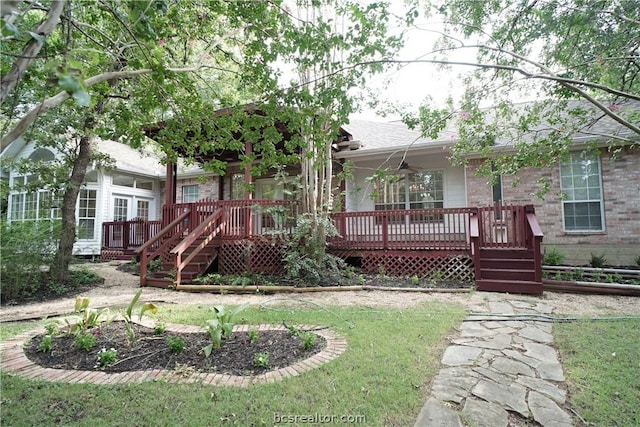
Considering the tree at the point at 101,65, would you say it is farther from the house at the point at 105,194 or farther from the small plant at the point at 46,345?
the house at the point at 105,194

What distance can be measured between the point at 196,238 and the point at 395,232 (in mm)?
5105

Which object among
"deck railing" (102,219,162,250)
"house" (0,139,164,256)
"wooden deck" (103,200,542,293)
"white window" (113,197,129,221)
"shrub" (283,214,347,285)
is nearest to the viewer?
"wooden deck" (103,200,542,293)

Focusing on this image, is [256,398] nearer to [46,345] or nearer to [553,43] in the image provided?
[46,345]

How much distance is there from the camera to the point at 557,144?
543 centimetres

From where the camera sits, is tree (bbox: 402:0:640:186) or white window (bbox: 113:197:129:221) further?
white window (bbox: 113:197:129:221)

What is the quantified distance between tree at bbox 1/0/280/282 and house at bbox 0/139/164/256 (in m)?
5.23

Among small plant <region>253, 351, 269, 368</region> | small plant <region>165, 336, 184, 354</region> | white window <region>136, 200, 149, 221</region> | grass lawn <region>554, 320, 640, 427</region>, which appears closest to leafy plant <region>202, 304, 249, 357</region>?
small plant <region>165, 336, 184, 354</region>

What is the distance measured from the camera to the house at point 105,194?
44.2 feet

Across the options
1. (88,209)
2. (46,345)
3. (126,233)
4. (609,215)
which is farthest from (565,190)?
(88,209)

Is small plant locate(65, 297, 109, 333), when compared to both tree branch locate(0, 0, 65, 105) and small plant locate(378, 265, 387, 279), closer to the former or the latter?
tree branch locate(0, 0, 65, 105)

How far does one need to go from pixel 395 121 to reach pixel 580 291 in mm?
9017

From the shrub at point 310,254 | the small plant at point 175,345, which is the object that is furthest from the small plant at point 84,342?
the shrub at point 310,254

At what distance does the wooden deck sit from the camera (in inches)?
273

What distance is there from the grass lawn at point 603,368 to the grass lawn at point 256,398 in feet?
3.54
